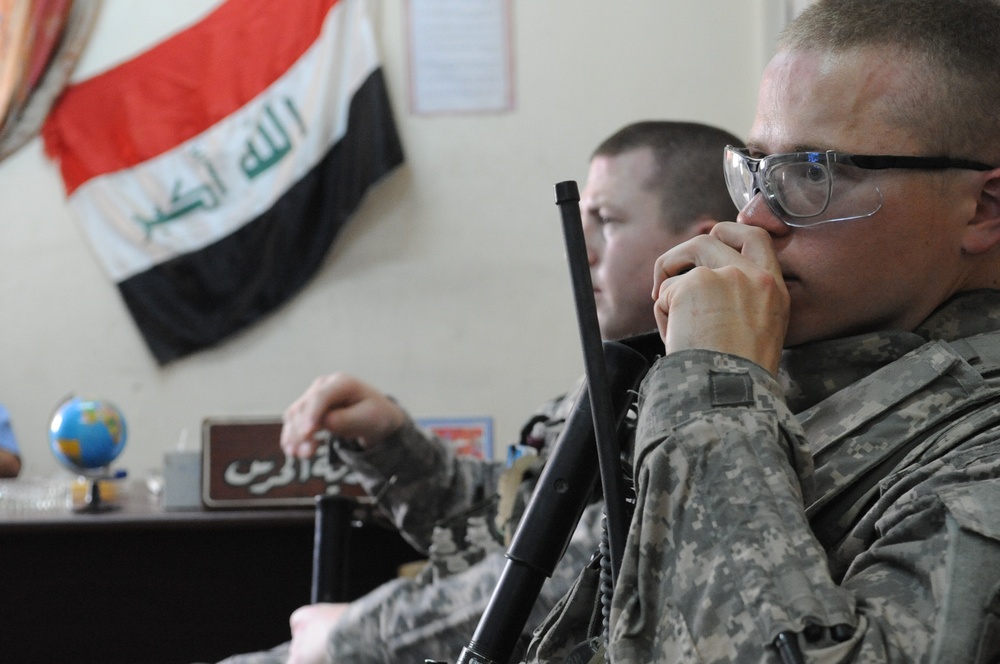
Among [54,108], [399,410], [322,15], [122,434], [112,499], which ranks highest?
[322,15]

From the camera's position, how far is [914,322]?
86cm

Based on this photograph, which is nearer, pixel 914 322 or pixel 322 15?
pixel 914 322

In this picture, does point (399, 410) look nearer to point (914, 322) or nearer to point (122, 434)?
point (122, 434)

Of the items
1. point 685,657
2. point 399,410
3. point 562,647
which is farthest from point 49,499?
point 685,657

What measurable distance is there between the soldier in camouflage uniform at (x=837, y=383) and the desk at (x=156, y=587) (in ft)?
3.66

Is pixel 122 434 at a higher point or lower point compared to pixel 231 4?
lower

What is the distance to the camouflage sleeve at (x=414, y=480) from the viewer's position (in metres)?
1.68

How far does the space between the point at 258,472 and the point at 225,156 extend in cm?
160

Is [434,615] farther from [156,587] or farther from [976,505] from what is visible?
[156,587]

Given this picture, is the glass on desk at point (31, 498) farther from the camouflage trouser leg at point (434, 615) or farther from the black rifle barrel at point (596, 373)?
the black rifle barrel at point (596, 373)

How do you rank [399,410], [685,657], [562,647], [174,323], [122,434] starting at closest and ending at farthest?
1. [685,657]
2. [562,647]
3. [399,410]
4. [122,434]
5. [174,323]

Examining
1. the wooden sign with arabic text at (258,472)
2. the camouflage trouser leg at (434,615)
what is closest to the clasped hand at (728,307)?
the camouflage trouser leg at (434,615)

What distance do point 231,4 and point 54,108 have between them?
24.1 inches

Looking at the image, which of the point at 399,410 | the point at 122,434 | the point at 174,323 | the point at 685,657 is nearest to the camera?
the point at 685,657
